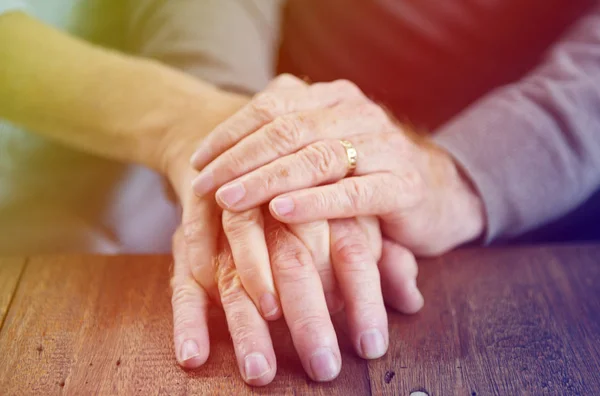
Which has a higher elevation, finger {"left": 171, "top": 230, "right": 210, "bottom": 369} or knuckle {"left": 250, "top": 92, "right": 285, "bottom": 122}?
knuckle {"left": 250, "top": 92, "right": 285, "bottom": 122}

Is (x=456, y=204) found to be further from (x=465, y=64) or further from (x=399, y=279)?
(x=465, y=64)

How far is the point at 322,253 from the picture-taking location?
1.99 feet

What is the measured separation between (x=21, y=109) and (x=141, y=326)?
47 centimetres

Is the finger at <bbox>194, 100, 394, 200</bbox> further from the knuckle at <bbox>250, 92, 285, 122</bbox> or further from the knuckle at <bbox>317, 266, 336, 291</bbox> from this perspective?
the knuckle at <bbox>317, 266, 336, 291</bbox>

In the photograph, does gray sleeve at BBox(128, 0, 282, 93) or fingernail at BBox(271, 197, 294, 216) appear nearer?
fingernail at BBox(271, 197, 294, 216)

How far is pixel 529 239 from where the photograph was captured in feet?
2.92

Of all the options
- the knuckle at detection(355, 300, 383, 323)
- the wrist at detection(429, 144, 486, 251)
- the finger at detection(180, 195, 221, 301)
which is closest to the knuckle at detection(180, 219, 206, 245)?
the finger at detection(180, 195, 221, 301)

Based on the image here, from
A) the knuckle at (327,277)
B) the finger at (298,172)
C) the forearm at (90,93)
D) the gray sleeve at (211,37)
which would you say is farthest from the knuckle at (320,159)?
the gray sleeve at (211,37)

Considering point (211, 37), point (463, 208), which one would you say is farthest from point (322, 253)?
point (211, 37)

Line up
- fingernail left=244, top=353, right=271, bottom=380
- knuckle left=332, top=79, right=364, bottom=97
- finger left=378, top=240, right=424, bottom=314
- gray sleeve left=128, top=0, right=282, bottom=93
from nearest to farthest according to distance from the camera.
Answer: fingernail left=244, top=353, right=271, bottom=380 < finger left=378, top=240, right=424, bottom=314 < knuckle left=332, top=79, right=364, bottom=97 < gray sleeve left=128, top=0, right=282, bottom=93

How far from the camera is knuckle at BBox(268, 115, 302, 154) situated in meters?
0.62

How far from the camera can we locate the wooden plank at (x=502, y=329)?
524 millimetres

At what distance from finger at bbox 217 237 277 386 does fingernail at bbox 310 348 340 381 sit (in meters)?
0.04

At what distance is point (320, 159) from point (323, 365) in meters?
0.23
